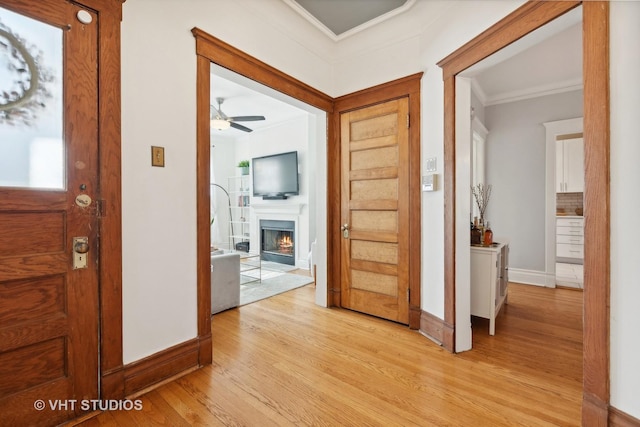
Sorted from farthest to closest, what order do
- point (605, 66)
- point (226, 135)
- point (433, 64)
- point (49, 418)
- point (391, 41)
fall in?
point (226, 135), point (391, 41), point (433, 64), point (49, 418), point (605, 66)

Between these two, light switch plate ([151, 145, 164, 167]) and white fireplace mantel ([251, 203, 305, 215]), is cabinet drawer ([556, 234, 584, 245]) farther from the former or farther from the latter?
light switch plate ([151, 145, 164, 167])

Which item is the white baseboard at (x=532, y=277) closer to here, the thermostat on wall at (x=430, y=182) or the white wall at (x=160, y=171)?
the thermostat on wall at (x=430, y=182)

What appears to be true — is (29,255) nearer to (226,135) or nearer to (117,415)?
(117,415)

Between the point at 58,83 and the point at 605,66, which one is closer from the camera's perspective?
the point at 605,66

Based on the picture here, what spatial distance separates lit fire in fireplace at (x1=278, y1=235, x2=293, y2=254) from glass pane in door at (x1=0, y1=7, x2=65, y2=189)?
4613 millimetres

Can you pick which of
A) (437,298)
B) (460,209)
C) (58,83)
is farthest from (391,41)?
(58,83)

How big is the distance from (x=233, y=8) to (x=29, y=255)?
2.09 metres

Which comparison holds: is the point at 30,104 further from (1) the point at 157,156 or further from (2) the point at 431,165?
(2) the point at 431,165

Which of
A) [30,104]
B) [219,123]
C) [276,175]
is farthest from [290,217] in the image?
[30,104]

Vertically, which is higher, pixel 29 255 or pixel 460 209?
pixel 460 209

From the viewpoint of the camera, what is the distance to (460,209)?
2.28 m

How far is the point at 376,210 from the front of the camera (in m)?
2.94

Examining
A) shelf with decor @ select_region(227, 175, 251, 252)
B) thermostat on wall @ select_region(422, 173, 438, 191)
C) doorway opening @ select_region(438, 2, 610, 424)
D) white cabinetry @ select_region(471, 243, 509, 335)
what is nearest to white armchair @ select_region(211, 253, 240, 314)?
thermostat on wall @ select_region(422, 173, 438, 191)

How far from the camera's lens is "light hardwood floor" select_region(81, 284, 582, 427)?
1.54 m
